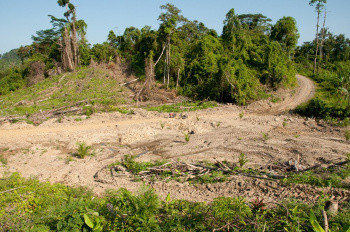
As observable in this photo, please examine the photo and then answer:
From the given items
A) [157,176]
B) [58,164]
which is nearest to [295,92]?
[157,176]

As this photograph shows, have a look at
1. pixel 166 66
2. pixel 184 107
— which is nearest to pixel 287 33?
pixel 166 66

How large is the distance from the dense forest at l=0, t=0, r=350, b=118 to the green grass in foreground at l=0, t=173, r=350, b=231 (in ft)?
31.6

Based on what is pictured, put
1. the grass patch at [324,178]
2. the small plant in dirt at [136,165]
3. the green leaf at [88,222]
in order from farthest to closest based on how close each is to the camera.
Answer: the small plant in dirt at [136,165] < the grass patch at [324,178] < the green leaf at [88,222]

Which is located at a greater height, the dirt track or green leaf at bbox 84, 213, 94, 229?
green leaf at bbox 84, 213, 94, 229

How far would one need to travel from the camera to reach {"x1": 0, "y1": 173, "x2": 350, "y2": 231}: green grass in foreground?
12.5 feet

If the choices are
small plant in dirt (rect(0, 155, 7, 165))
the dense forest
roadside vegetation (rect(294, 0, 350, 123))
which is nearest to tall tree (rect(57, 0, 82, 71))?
the dense forest

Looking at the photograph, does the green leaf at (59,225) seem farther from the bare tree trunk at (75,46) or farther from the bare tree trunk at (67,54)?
the bare tree trunk at (75,46)

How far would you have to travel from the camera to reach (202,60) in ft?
55.5

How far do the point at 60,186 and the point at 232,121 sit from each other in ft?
26.7

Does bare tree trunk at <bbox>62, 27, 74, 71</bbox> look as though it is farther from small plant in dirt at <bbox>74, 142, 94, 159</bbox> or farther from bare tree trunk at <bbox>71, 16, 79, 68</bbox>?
small plant in dirt at <bbox>74, 142, 94, 159</bbox>

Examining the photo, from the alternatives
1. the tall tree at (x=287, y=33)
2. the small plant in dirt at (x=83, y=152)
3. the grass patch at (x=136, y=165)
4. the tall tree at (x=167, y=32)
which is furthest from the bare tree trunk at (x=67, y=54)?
the tall tree at (x=287, y=33)

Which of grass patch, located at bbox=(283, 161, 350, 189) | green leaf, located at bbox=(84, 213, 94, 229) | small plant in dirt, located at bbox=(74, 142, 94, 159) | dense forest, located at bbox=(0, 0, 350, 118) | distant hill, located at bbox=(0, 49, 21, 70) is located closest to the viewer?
green leaf, located at bbox=(84, 213, 94, 229)

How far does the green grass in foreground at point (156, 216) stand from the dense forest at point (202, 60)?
963 cm

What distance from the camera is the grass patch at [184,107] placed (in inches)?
544
